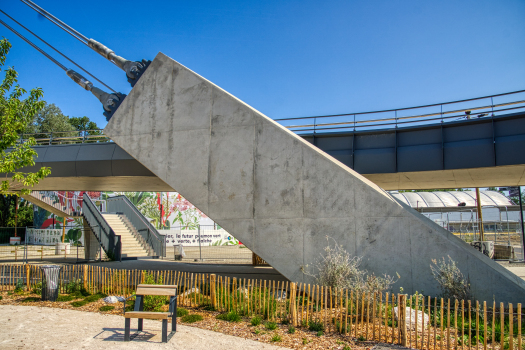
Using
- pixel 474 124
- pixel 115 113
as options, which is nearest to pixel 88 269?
pixel 115 113

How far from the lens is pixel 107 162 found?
17.7 meters

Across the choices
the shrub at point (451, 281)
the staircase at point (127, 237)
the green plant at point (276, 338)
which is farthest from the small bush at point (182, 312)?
the staircase at point (127, 237)

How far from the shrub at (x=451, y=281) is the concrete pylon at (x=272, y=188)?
0.68 feet

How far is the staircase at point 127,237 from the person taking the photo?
24.7 m

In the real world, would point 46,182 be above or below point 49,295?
above

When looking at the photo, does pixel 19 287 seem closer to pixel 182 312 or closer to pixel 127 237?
pixel 182 312

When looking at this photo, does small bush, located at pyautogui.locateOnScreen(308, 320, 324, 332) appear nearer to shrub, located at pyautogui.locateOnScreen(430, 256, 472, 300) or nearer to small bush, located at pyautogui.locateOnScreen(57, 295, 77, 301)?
shrub, located at pyautogui.locateOnScreen(430, 256, 472, 300)

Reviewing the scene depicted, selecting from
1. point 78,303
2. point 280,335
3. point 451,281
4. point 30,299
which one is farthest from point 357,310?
point 30,299

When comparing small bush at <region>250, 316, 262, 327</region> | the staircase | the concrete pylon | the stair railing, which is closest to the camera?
small bush at <region>250, 316, 262, 327</region>

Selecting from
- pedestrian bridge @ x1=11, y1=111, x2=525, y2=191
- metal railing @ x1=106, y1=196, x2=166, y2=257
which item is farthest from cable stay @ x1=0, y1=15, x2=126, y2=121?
metal railing @ x1=106, y1=196, x2=166, y2=257

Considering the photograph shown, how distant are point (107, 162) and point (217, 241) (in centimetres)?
3063

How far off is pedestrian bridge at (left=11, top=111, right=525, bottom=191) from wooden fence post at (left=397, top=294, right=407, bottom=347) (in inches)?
378

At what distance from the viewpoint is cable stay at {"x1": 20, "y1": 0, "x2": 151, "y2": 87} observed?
13555 mm

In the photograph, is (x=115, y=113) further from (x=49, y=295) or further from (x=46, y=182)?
(x=46, y=182)
